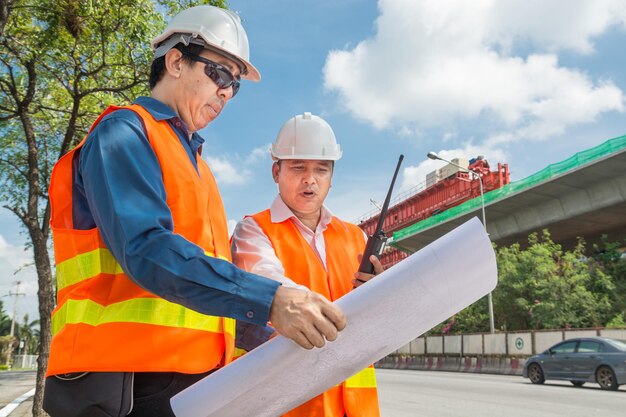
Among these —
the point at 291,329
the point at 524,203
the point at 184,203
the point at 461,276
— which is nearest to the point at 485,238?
the point at 461,276

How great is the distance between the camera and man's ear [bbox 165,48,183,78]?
6.51 feet

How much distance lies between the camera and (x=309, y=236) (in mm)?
2592

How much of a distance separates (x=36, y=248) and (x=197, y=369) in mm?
10786

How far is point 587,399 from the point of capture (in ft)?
40.0

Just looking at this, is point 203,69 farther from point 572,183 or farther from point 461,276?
point 572,183

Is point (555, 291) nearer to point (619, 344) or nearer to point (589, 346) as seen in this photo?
point (589, 346)

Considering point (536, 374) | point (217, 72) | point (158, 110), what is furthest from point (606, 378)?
point (158, 110)

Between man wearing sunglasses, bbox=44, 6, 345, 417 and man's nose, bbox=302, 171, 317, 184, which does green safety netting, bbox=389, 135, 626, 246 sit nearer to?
man's nose, bbox=302, 171, 317, 184

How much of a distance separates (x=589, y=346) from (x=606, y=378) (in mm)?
975

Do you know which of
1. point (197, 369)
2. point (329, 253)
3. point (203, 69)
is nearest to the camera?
point (197, 369)

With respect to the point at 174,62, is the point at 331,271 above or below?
below

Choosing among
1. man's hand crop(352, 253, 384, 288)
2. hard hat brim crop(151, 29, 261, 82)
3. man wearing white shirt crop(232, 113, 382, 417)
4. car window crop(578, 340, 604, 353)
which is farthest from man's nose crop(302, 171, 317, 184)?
car window crop(578, 340, 604, 353)

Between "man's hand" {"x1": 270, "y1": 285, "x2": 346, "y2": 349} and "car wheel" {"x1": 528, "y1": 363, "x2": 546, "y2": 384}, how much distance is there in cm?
1789

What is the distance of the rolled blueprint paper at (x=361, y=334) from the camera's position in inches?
56.6
